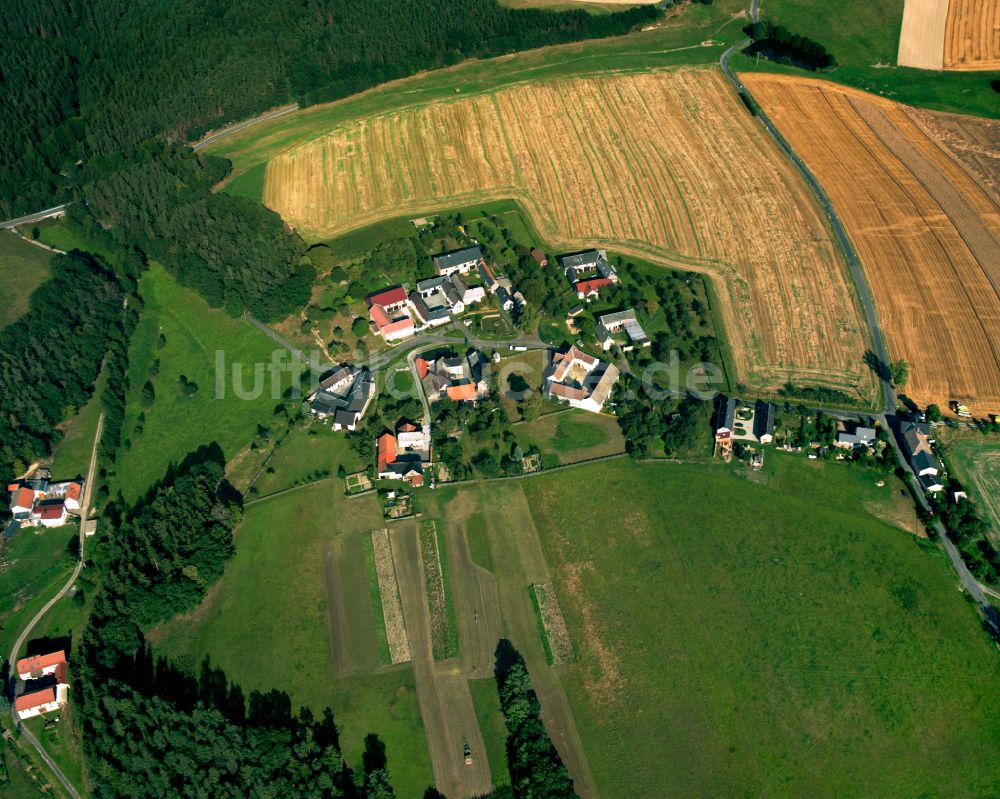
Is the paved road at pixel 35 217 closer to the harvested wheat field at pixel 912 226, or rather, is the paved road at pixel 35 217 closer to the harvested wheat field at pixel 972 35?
the harvested wheat field at pixel 912 226

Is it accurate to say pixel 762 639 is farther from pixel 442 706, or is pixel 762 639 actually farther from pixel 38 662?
pixel 38 662

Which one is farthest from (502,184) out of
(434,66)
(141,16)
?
(141,16)

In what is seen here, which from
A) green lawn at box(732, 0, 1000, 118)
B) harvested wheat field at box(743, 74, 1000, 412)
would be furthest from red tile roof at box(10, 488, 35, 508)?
green lawn at box(732, 0, 1000, 118)

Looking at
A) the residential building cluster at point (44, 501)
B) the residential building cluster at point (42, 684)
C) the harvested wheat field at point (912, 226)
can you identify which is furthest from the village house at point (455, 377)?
the harvested wheat field at point (912, 226)

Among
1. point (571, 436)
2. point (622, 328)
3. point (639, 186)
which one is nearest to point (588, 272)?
point (622, 328)

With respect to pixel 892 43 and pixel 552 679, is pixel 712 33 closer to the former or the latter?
pixel 892 43
